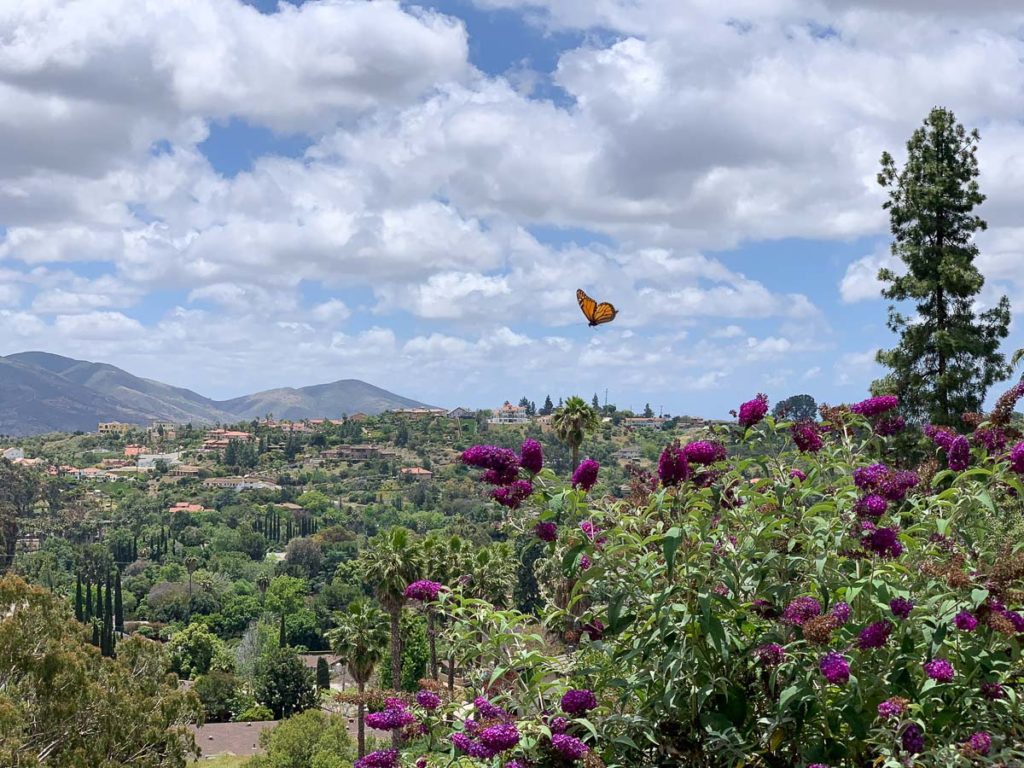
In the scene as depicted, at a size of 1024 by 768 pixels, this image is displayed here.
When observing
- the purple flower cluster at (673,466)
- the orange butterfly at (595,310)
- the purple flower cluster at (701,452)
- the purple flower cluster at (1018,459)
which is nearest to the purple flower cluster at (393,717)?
the purple flower cluster at (673,466)

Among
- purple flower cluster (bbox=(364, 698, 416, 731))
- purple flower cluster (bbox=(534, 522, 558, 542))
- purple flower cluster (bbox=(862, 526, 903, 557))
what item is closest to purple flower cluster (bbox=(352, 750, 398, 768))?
purple flower cluster (bbox=(364, 698, 416, 731))

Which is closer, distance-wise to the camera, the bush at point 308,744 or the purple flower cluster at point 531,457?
the purple flower cluster at point 531,457

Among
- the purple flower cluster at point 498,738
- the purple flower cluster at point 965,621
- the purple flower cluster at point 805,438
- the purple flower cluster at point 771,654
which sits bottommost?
the purple flower cluster at point 498,738

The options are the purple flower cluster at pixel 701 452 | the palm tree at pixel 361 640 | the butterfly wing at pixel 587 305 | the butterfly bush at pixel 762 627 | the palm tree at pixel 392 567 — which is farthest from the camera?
the palm tree at pixel 361 640

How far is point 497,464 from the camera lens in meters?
3.70

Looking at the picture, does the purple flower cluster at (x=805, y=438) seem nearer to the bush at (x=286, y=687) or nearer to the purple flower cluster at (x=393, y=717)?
the purple flower cluster at (x=393, y=717)

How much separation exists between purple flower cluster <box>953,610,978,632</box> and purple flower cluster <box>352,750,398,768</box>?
1914mm

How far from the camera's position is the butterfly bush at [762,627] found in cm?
320

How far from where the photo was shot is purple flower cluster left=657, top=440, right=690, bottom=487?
356 cm

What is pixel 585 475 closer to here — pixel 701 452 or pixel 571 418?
pixel 701 452

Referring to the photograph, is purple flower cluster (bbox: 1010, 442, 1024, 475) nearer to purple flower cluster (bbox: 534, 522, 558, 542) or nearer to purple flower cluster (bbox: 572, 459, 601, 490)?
purple flower cluster (bbox: 572, 459, 601, 490)

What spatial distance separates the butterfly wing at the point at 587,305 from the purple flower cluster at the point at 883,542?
306cm

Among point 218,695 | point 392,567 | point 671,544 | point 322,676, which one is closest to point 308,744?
point 392,567

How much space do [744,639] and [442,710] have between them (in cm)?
113
